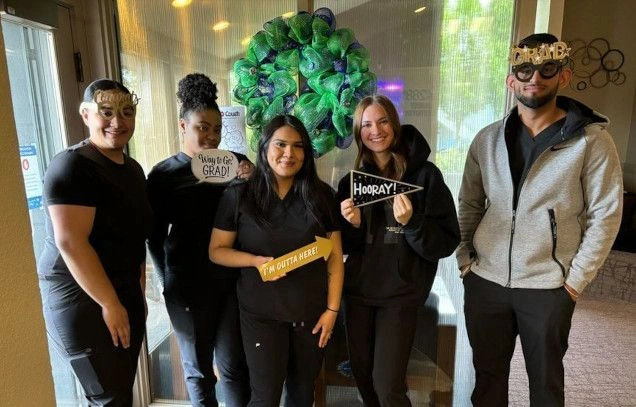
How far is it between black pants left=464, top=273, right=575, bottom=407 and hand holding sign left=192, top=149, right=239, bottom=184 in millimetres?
1023

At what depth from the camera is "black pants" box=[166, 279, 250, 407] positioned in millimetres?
1661

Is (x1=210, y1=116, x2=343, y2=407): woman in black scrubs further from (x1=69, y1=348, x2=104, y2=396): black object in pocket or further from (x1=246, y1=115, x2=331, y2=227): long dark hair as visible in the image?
(x1=69, y1=348, x2=104, y2=396): black object in pocket

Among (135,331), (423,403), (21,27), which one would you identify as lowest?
(423,403)

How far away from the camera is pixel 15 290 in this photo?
0.73 meters

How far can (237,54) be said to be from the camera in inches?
79.6

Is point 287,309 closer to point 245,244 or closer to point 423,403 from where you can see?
point 245,244

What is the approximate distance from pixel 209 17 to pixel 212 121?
0.69 metres

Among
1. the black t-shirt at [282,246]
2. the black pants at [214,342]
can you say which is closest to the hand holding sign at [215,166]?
the black t-shirt at [282,246]

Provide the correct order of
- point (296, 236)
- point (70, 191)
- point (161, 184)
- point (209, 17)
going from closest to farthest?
point (70, 191) < point (296, 236) < point (161, 184) < point (209, 17)

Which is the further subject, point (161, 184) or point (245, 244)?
point (161, 184)

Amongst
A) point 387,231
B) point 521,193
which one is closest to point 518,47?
point 521,193

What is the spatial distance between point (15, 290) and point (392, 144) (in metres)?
1.19

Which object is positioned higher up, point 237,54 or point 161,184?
point 237,54

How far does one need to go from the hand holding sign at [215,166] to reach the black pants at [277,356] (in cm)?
50
